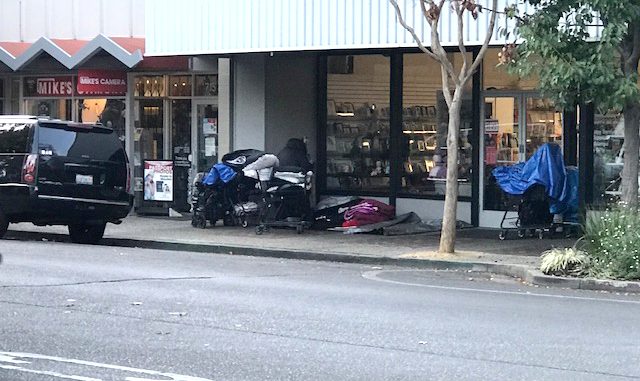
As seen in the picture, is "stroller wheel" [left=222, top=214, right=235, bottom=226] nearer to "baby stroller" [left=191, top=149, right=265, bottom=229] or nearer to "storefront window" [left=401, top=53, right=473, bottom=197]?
"baby stroller" [left=191, top=149, right=265, bottom=229]

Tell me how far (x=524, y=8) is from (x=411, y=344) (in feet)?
30.9

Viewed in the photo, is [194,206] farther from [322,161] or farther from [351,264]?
[351,264]

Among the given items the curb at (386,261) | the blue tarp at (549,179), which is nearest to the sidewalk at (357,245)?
the curb at (386,261)

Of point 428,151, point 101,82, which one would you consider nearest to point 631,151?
point 428,151

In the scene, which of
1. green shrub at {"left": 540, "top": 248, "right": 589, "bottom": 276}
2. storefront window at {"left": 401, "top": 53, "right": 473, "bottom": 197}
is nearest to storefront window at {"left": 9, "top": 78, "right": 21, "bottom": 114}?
storefront window at {"left": 401, "top": 53, "right": 473, "bottom": 197}

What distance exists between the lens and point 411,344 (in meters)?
9.70

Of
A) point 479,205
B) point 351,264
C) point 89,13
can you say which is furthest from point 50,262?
point 89,13

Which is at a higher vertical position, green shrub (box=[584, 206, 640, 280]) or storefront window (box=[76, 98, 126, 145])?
storefront window (box=[76, 98, 126, 145])

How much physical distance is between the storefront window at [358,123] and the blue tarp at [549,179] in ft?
12.2

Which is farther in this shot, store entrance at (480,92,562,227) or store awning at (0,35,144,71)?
store awning at (0,35,144,71)

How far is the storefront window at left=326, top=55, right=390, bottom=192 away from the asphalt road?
23.6 feet

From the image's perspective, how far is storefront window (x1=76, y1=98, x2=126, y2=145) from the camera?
83.9 ft

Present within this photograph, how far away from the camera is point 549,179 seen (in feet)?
61.9

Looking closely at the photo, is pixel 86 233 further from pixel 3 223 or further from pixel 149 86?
pixel 149 86
